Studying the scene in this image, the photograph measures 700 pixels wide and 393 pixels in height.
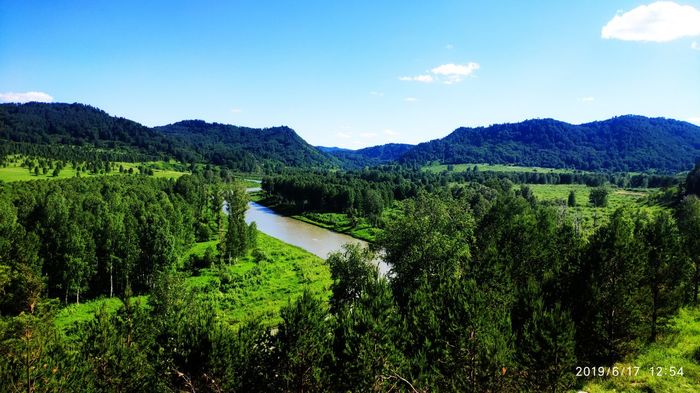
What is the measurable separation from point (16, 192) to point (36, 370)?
3402 inches

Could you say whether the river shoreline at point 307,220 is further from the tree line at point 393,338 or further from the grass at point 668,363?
the tree line at point 393,338

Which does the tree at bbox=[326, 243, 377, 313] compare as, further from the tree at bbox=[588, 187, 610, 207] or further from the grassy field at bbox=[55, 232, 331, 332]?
the tree at bbox=[588, 187, 610, 207]

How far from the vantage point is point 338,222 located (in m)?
109

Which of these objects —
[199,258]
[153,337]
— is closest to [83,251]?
[199,258]

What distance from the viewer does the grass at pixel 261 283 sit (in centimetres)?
4703

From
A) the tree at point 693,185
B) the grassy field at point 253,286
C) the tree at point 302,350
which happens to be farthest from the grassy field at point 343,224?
the tree at point 693,185

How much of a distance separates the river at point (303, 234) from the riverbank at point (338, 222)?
170 centimetres

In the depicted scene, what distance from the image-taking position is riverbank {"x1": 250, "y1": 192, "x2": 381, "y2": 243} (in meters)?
95.2

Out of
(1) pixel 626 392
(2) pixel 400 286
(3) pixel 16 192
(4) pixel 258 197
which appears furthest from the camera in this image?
(4) pixel 258 197

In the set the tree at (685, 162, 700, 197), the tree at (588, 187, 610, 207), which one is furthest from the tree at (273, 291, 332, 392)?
the tree at (588, 187, 610, 207)

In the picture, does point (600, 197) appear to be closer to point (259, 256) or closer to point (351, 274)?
point (259, 256)

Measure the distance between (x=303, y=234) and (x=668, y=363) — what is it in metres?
78.5

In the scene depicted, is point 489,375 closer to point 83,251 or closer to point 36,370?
point 36,370

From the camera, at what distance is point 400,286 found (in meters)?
36.0
